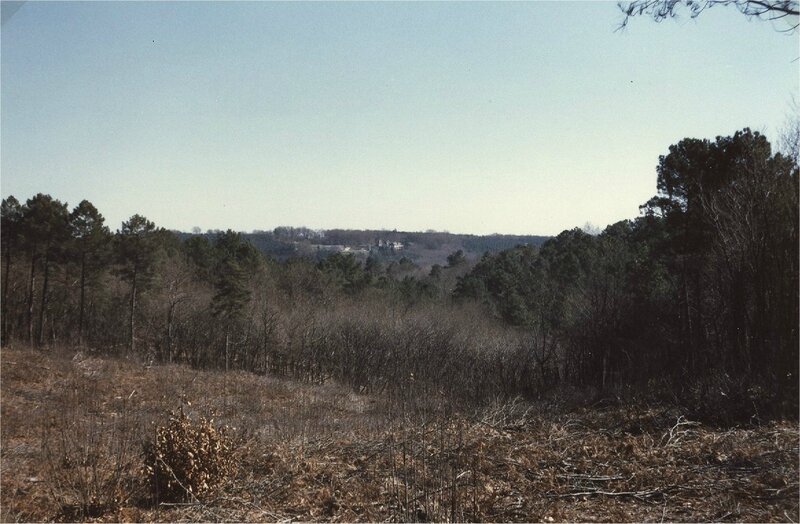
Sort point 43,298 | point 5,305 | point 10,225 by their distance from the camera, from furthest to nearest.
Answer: point 5,305
point 43,298
point 10,225

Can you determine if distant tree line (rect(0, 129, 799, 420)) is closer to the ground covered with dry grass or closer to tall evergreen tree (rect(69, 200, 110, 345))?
tall evergreen tree (rect(69, 200, 110, 345))

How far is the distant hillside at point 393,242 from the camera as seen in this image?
357 feet

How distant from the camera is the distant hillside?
357 ft

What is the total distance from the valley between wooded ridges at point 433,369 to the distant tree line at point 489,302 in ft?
0.39

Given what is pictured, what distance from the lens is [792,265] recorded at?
950cm

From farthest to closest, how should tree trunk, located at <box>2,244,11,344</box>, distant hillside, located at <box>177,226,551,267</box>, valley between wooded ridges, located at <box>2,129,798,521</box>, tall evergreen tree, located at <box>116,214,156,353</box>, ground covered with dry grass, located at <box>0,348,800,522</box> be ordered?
distant hillside, located at <box>177,226,551,267</box>
tall evergreen tree, located at <box>116,214,156,353</box>
tree trunk, located at <box>2,244,11,344</box>
valley between wooded ridges, located at <box>2,129,798,521</box>
ground covered with dry grass, located at <box>0,348,800,522</box>

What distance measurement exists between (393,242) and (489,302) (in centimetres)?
7991

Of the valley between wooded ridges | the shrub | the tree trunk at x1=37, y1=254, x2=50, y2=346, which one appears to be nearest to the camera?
the shrub

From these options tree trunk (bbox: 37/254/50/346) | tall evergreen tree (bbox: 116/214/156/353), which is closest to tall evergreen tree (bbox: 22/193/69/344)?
tree trunk (bbox: 37/254/50/346)

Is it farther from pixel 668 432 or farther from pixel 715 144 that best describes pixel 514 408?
pixel 715 144

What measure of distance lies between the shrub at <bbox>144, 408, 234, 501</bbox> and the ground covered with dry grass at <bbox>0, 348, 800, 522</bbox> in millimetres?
99

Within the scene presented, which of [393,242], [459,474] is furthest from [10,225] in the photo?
[393,242]

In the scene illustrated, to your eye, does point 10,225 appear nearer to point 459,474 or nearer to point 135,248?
point 135,248

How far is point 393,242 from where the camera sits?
12694cm
